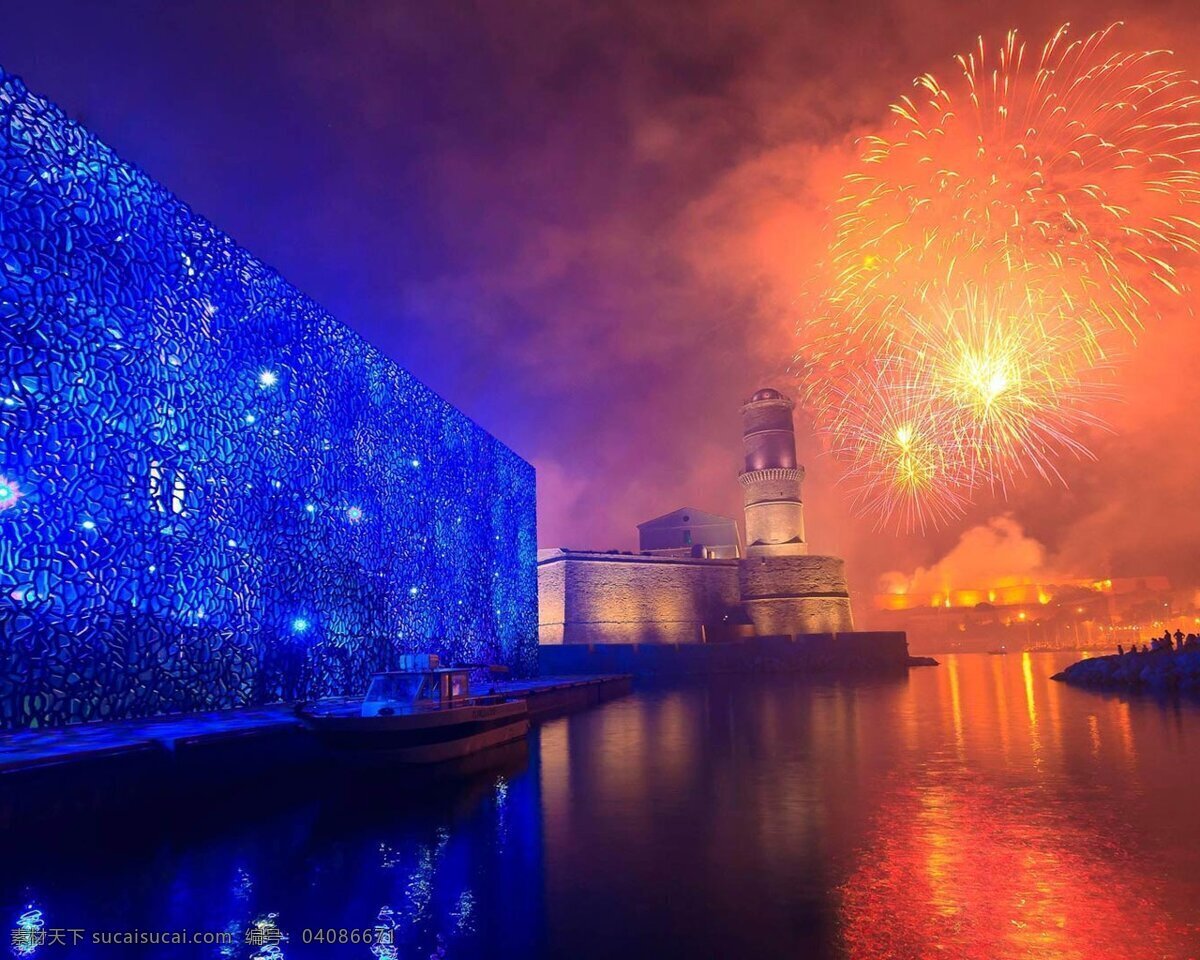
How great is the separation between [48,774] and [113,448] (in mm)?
6031

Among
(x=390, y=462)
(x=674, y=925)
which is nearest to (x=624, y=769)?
(x=674, y=925)

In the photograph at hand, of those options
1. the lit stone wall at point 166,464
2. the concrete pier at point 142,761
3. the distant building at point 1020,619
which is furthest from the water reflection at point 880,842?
the distant building at point 1020,619

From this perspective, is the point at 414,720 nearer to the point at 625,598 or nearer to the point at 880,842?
the point at 880,842

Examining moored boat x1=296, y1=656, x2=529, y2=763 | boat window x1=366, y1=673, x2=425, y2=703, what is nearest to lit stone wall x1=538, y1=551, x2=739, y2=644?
moored boat x1=296, y1=656, x2=529, y2=763

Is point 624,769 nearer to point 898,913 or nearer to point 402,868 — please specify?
point 402,868

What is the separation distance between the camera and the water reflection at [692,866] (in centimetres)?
509

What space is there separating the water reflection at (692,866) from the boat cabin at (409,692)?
1.27 meters

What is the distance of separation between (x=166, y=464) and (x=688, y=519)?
153 feet

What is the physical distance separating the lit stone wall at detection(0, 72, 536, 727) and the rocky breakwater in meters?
25.1

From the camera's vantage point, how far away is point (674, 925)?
5344 mm

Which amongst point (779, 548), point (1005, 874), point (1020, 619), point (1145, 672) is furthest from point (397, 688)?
point (1020, 619)

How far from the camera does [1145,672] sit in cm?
2809

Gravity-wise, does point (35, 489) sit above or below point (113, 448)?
below

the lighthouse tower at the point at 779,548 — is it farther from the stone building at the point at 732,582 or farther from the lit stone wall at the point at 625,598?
the lit stone wall at the point at 625,598
